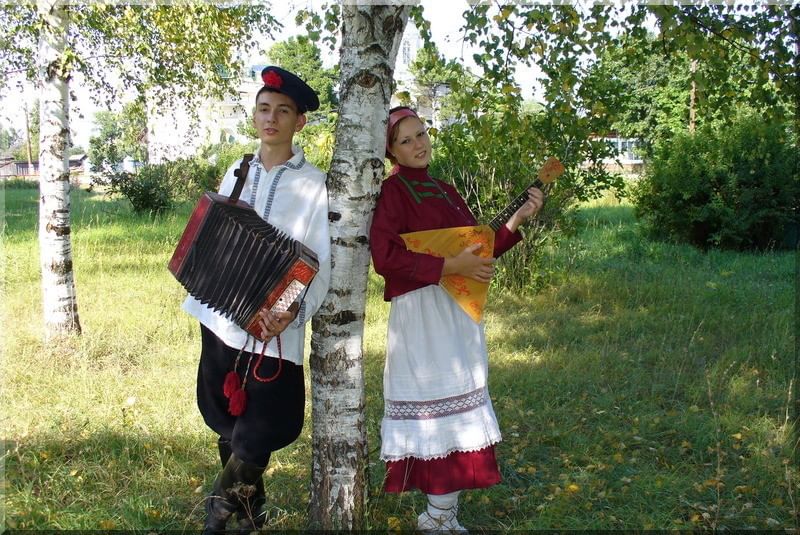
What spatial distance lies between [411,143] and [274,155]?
58 cm

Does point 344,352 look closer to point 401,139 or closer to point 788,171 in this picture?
point 401,139

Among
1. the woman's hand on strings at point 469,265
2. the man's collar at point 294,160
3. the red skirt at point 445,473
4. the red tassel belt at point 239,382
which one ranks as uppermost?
the man's collar at point 294,160

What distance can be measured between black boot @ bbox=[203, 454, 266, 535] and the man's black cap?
4.88 feet

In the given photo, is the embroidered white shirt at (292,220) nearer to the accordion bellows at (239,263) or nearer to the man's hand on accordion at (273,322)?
the accordion bellows at (239,263)

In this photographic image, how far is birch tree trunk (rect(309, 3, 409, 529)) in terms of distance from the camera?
304 centimetres

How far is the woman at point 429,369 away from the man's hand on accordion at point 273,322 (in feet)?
1.81

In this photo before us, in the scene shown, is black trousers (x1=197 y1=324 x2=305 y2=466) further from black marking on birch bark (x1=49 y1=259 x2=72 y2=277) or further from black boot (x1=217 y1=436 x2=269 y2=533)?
black marking on birch bark (x1=49 y1=259 x2=72 y2=277)

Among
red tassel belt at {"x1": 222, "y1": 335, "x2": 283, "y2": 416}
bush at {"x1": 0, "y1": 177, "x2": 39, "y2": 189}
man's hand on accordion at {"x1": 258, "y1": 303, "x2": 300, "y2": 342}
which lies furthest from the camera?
bush at {"x1": 0, "y1": 177, "x2": 39, "y2": 189}

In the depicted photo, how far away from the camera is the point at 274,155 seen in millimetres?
3148

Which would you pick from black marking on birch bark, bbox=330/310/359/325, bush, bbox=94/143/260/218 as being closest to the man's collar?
black marking on birch bark, bbox=330/310/359/325

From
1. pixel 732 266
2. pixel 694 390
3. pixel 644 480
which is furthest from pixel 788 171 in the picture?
pixel 644 480

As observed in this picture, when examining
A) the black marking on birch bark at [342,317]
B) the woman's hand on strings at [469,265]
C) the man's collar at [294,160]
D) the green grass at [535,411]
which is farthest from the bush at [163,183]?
the woman's hand on strings at [469,265]

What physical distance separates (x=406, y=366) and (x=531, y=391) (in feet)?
8.27

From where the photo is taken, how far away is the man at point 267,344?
9.93 ft
